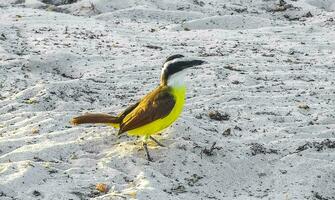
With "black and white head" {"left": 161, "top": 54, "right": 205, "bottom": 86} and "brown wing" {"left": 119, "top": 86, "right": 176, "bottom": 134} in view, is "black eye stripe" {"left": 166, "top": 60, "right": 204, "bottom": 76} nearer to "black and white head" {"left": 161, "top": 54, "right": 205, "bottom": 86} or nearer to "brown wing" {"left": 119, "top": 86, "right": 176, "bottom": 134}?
"black and white head" {"left": 161, "top": 54, "right": 205, "bottom": 86}

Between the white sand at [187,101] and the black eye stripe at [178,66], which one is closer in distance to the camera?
the white sand at [187,101]

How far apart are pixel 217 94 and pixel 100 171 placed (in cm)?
242

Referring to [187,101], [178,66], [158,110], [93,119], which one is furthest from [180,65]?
[187,101]

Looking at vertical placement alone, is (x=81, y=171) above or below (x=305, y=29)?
below

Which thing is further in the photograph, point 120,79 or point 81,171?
point 120,79

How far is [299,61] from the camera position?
7902 mm

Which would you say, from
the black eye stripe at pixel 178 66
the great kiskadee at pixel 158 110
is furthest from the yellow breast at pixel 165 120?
the black eye stripe at pixel 178 66

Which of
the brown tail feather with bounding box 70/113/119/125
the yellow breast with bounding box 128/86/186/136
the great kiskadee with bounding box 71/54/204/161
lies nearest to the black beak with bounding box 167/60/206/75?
the great kiskadee with bounding box 71/54/204/161

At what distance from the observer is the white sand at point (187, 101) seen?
4648mm

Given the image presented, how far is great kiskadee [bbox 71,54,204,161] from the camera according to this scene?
488 cm

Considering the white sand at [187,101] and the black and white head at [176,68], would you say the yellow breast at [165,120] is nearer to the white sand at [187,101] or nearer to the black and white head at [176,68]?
the black and white head at [176,68]

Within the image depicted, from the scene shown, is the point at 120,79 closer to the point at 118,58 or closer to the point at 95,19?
the point at 118,58

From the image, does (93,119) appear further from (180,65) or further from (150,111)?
(180,65)

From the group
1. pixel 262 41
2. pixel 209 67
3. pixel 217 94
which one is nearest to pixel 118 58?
pixel 209 67
